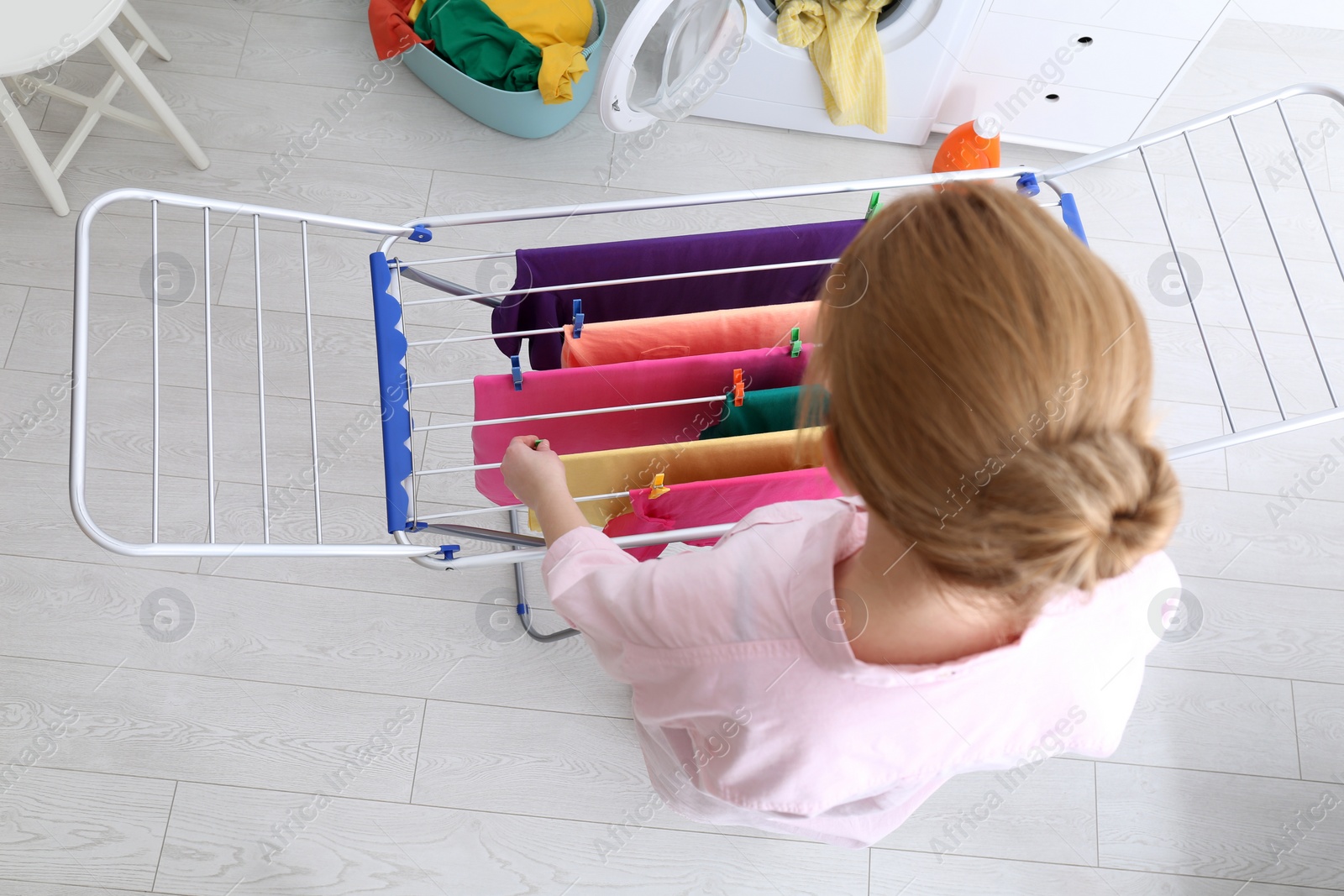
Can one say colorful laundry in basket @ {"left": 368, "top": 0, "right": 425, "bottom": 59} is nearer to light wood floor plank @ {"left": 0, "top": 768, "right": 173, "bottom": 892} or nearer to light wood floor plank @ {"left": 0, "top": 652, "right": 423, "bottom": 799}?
light wood floor plank @ {"left": 0, "top": 652, "right": 423, "bottom": 799}

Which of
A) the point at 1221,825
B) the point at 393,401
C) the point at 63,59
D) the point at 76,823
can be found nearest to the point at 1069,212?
the point at 393,401

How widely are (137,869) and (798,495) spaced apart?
144 cm

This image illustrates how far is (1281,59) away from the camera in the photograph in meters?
2.42

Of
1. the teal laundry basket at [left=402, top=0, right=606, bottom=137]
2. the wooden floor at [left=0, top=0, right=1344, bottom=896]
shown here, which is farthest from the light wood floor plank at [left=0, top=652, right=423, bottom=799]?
the teal laundry basket at [left=402, top=0, right=606, bottom=137]

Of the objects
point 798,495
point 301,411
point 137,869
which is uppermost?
point 798,495

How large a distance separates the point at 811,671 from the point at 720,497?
0.33m

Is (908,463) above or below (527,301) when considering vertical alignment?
above

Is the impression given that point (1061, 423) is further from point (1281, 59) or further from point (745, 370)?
point (1281, 59)

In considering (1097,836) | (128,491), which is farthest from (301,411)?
(1097,836)

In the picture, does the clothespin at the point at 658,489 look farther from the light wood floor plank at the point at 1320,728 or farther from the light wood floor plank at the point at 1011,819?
the light wood floor plank at the point at 1320,728

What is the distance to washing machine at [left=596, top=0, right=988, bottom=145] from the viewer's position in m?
1.44

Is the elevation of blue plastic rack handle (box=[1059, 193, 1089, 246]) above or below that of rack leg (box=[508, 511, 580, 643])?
above

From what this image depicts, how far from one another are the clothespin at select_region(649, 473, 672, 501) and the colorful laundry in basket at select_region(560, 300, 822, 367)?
17 centimetres

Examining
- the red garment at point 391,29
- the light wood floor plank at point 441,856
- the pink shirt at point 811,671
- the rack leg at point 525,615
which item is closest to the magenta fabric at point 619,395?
the pink shirt at point 811,671
